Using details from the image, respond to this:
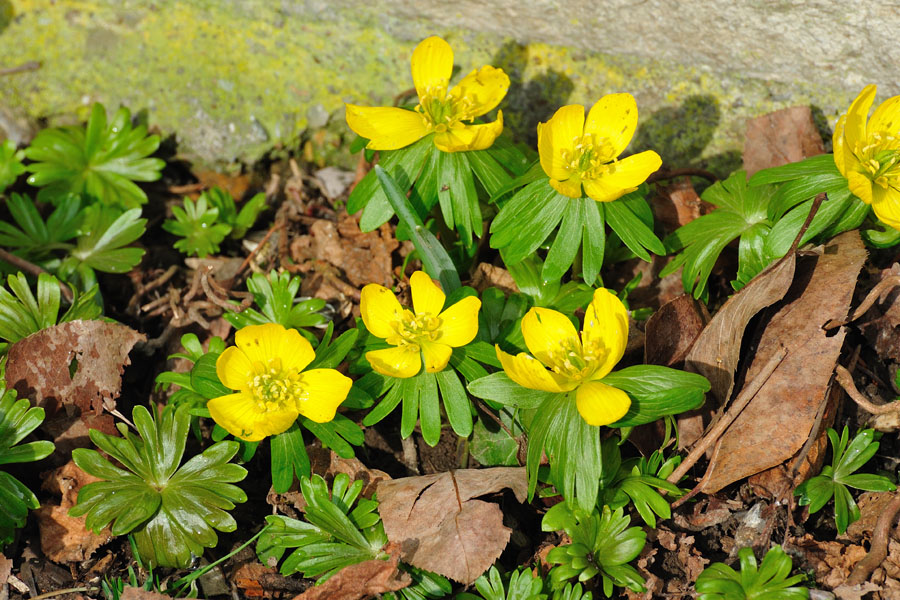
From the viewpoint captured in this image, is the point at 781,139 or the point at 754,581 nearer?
the point at 754,581

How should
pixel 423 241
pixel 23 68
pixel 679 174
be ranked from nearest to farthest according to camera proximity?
pixel 423 241 < pixel 679 174 < pixel 23 68

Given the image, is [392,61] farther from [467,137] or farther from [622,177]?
[622,177]

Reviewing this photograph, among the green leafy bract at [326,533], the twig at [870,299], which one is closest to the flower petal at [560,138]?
the twig at [870,299]

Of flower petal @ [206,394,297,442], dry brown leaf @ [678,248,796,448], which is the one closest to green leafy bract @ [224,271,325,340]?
flower petal @ [206,394,297,442]

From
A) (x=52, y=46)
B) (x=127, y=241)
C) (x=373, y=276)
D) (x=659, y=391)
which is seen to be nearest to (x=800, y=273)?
(x=659, y=391)

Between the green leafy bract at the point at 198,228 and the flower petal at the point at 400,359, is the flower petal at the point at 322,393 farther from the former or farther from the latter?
the green leafy bract at the point at 198,228

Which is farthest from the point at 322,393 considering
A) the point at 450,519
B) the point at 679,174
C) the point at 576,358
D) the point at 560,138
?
the point at 679,174

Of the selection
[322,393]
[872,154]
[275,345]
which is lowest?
[322,393]
